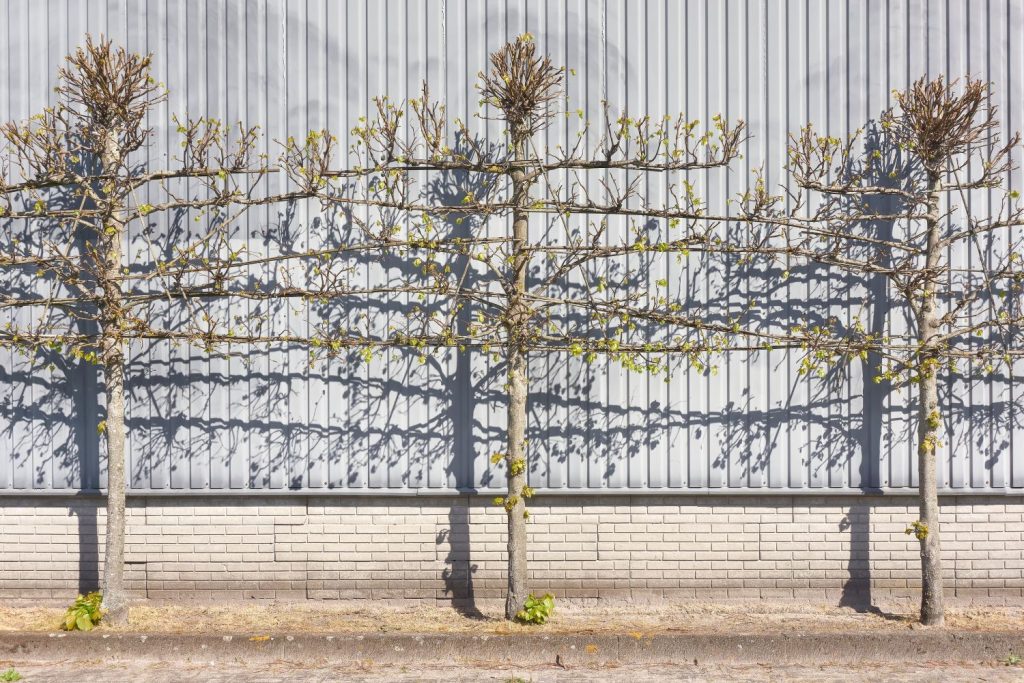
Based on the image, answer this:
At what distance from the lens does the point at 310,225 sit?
275 inches

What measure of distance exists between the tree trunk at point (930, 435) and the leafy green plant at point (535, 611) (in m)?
2.90

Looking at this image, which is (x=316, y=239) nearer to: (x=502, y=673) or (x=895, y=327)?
(x=502, y=673)

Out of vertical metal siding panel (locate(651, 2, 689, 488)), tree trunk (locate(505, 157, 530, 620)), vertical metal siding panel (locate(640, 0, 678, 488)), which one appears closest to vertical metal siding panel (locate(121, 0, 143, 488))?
tree trunk (locate(505, 157, 530, 620))

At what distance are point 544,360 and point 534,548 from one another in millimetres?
1545

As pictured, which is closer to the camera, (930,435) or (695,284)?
(930,435)

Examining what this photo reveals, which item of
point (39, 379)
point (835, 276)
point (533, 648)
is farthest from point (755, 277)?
point (39, 379)

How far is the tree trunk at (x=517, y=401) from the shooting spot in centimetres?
654

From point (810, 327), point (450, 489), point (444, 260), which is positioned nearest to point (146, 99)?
point (444, 260)

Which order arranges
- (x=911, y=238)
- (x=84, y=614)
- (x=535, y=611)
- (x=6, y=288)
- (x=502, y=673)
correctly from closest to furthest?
(x=502, y=673)
(x=84, y=614)
(x=535, y=611)
(x=911, y=238)
(x=6, y=288)

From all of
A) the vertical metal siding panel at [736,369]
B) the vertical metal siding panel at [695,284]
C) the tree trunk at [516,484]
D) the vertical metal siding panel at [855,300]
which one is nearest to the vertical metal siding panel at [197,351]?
the tree trunk at [516,484]

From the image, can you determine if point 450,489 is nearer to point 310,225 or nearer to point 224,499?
point 224,499

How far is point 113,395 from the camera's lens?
6.57 metres

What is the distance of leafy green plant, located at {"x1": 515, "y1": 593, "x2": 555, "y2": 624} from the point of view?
655cm

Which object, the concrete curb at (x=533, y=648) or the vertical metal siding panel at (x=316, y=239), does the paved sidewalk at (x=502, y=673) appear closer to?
the concrete curb at (x=533, y=648)
